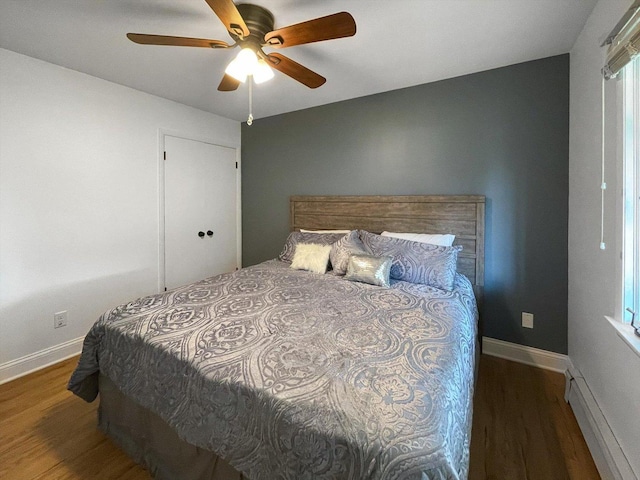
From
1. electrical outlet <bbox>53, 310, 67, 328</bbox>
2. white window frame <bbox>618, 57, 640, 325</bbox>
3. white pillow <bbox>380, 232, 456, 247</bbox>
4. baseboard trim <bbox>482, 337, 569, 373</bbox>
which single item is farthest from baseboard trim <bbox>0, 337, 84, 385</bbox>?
white window frame <bbox>618, 57, 640, 325</bbox>

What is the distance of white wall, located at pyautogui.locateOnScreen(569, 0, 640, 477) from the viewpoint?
1299 mm

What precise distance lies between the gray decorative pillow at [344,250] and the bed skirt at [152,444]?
151 cm

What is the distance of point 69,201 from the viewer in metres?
2.43

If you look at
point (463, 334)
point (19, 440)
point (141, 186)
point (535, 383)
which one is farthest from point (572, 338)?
point (141, 186)

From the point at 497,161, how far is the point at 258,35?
2004mm

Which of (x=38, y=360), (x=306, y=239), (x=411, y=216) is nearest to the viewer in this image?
(x=38, y=360)

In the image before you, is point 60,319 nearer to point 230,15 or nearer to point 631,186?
point 230,15

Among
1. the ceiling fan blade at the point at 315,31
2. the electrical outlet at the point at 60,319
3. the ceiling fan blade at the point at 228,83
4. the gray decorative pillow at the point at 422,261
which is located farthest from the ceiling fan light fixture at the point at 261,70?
the electrical outlet at the point at 60,319

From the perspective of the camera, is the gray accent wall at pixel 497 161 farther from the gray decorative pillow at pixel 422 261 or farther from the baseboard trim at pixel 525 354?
the gray decorative pillow at pixel 422 261

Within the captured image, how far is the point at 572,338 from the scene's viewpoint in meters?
2.07

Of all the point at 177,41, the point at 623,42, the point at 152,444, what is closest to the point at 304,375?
the point at 152,444

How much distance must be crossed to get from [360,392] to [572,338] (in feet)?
6.69

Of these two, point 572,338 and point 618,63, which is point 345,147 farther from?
point 572,338

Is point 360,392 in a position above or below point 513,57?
below
